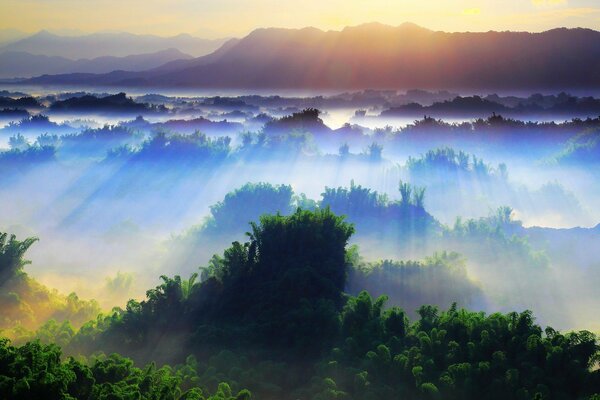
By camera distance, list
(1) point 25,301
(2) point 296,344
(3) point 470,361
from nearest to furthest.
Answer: (3) point 470,361
(2) point 296,344
(1) point 25,301

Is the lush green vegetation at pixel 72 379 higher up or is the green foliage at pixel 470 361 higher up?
the green foliage at pixel 470 361

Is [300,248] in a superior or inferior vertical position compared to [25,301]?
superior

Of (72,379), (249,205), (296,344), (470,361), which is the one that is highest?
(249,205)

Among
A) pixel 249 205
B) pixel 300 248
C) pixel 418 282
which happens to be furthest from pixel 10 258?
pixel 249 205

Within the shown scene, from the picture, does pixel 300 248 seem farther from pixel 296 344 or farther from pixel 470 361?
pixel 470 361

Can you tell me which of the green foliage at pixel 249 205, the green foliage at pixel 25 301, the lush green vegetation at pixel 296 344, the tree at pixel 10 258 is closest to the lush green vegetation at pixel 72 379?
the lush green vegetation at pixel 296 344

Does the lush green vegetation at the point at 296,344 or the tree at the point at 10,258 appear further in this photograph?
the tree at the point at 10,258

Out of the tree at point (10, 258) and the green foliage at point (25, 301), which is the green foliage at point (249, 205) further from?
the tree at point (10, 258)

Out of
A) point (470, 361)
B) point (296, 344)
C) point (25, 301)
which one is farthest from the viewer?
point (25, 301)
